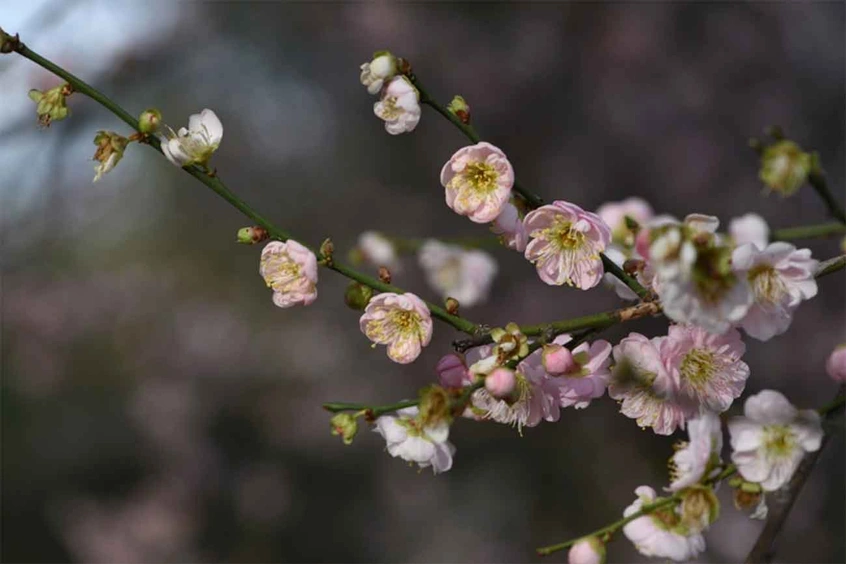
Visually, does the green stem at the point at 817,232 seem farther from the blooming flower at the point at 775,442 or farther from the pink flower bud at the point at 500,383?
the pink flower bud at the point at 500,383

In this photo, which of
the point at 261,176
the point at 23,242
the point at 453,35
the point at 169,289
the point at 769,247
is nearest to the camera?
the point at 769,247

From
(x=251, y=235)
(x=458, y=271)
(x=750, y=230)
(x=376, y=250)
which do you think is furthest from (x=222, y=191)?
(x=458, y=271)

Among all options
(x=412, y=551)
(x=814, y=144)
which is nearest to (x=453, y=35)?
(x=814, y=144)

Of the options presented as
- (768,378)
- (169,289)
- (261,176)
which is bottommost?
(169,289)

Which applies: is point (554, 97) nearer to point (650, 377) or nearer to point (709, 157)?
point (709, 157)

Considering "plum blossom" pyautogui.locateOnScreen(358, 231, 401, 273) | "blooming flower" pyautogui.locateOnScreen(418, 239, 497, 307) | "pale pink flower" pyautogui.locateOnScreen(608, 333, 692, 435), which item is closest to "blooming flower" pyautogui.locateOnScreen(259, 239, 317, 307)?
"pale pink flower" pyautogui.locateOnScreen(608, 333, 692, 435)

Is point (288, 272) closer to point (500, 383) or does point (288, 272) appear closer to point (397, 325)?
point (397, 325)
